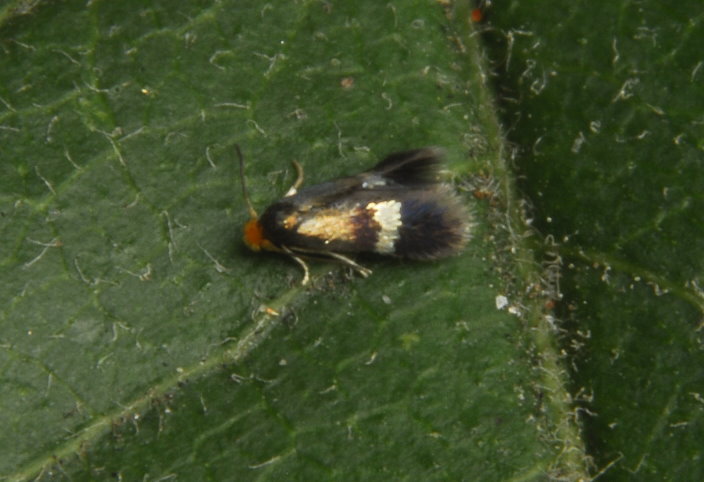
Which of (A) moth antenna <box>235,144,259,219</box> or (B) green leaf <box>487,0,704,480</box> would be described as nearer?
(B) green leaf <box>487,0,704,480</box>

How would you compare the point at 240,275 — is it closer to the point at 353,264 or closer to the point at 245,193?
the point at 245,193

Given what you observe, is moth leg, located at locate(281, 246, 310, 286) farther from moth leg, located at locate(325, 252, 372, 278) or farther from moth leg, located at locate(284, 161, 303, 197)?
moth leg, located at locate(284, 161, 303, 197)

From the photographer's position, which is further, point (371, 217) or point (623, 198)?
point (371, 217)

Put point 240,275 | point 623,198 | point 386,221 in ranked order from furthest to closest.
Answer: point 386,221 < point 240,275 < point 623,198

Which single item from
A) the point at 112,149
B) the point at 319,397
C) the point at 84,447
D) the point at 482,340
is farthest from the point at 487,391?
the point at 112,149

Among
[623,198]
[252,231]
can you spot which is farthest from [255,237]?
[623,198]

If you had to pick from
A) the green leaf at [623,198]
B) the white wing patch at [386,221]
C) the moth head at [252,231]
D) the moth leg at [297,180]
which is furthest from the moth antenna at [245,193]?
the green leaf at [623,198]

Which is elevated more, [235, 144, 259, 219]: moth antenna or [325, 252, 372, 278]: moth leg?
[235, 144, 259, 219]: moth antenna

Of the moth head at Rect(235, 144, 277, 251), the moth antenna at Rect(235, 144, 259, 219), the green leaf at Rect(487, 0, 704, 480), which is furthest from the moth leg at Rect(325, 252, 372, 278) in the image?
the green leaf at Rect(487, 0, 704, 480)
